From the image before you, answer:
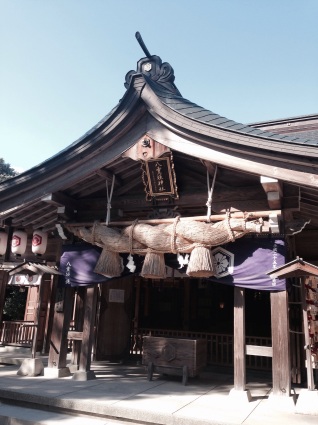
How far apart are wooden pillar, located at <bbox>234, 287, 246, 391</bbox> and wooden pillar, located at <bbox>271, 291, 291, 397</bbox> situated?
52cm

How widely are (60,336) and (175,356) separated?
264 centimetres

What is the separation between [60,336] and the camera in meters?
7.89

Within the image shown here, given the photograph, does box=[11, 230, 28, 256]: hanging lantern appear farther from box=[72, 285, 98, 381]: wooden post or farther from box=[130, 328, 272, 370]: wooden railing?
box=[130, 328, 272, 370]: wooden railing

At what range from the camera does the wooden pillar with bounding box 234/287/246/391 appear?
6.04m

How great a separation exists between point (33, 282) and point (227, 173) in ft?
34.3

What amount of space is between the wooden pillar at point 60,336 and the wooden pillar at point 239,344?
12.8ft

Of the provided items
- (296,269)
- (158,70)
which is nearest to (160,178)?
(158,70)

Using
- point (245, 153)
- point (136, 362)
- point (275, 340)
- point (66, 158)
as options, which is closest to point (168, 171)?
point (245, 153)

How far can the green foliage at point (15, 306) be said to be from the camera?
1681 centimetres

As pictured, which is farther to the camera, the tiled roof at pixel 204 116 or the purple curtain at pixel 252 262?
the purple curtain at pixel 252 262

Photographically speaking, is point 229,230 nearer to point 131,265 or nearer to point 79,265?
point 131,265

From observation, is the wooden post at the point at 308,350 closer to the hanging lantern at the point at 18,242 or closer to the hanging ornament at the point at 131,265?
the hanging ornament at the point at 131,265

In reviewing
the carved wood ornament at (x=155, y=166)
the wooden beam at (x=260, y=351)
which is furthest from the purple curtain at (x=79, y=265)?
the wooden beam at (x=260, y=351)

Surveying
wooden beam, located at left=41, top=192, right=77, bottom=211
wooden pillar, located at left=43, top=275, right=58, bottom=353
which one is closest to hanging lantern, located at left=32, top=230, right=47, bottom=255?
wooden beam, located at left=41, top=192, right=77, bottom=211
